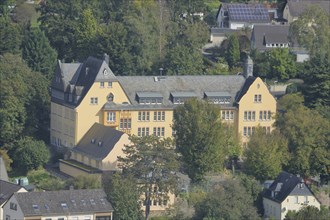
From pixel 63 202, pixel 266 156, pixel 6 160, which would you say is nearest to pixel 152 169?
pixel 63 202

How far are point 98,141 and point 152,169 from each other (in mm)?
5767

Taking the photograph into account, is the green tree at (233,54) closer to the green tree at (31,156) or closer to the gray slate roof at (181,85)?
the gray slate roof at (181,85)

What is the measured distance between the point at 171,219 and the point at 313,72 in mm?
16532

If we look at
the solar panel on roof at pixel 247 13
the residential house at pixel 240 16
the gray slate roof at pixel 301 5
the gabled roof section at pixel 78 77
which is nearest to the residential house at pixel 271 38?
the residential house at pixel 240 16

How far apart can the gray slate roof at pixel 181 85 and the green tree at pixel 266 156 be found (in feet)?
15.8

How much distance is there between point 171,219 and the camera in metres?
93.7

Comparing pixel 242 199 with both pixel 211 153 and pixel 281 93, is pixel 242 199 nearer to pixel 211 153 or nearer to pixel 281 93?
pixel 211 153

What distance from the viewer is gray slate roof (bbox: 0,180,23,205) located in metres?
93.2

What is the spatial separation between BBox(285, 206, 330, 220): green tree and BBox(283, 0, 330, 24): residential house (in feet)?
108

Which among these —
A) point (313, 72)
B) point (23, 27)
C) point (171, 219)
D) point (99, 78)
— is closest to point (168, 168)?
point (171, 219)

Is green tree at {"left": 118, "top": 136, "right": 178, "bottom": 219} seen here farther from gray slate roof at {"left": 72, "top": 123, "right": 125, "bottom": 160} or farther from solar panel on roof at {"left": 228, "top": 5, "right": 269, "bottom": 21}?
solar panel on roof at {"left": 228, "top": 5, "right": 269, "bottom": 21}

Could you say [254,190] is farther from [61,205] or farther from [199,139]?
[61,205]

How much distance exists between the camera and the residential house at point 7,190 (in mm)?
93125

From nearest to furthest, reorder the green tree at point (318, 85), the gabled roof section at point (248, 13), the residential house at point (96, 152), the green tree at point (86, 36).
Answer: the residential house at point (96, 152), the green tree at point (318, 85), the green tree at point (86, 36), the gabled roof section at point (248, 13)
